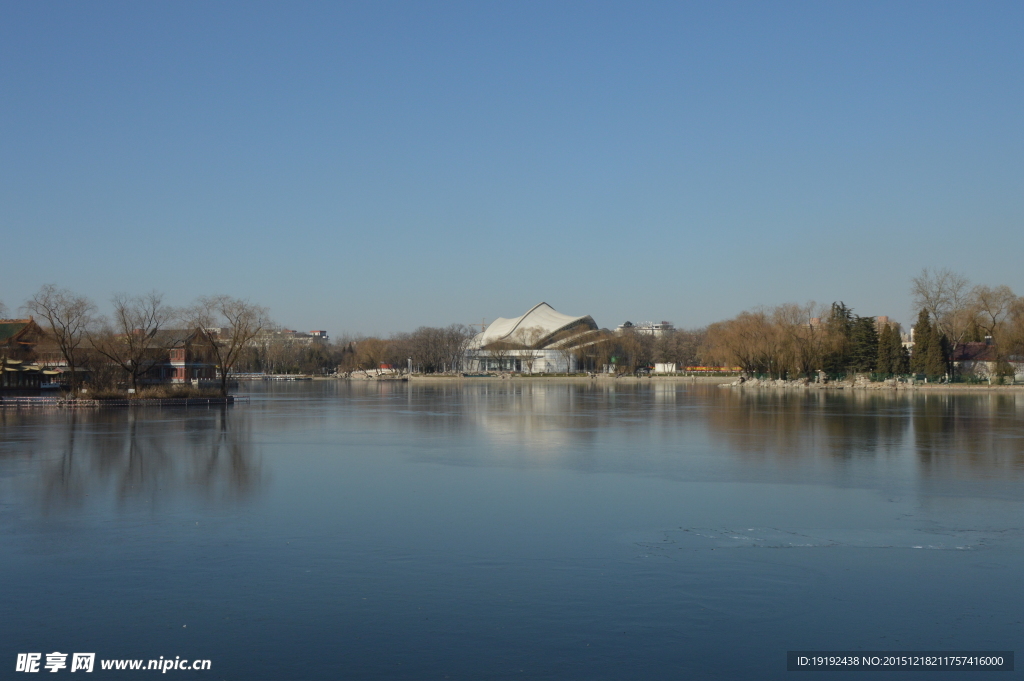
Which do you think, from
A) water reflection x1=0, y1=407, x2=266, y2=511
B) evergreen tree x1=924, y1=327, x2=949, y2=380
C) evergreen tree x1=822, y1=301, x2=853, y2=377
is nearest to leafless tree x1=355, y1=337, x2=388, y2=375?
evergreen tree x1=822, y1=301, x2=853, y2=377

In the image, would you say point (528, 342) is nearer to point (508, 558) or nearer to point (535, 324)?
point (535, 324)

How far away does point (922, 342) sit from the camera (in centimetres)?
4841

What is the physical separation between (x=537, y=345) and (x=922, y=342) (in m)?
53.0

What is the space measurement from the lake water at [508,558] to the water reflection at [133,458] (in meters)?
0.11

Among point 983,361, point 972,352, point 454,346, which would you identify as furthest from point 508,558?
point 454,346

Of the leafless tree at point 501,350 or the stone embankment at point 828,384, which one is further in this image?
the leafless tree at point 501,350

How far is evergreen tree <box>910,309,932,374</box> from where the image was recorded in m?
48.1

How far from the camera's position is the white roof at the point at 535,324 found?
99375 mm

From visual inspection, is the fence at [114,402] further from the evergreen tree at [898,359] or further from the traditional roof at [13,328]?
the evergreen tree at [898,359]

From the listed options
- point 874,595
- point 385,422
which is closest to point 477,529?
point 874,595

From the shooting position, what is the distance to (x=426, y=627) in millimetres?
5695

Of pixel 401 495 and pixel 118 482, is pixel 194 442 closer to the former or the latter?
pixel 118 482

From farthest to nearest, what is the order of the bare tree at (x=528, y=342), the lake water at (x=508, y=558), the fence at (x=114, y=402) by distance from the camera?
the bare tree at (x=528, y=342) → the fence at (x=114, y=402) → the lake water at (x=508, y=558)

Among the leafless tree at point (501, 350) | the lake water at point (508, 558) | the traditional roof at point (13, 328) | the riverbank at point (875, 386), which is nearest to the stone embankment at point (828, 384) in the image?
the riverbank at point (875, 386)
